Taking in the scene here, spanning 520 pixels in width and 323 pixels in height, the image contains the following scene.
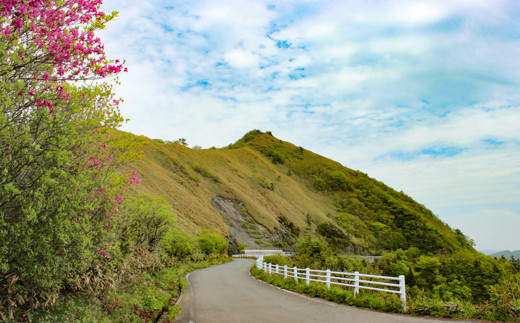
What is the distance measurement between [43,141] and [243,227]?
2734 inches

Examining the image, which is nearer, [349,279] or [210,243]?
[349,279]

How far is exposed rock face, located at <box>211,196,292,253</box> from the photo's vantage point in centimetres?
7001

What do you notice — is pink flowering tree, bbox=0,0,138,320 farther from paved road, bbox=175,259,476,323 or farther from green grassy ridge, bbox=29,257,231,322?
paved road, bbox=175,259,476,323

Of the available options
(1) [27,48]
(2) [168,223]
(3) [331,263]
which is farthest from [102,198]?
(3) [331,263]

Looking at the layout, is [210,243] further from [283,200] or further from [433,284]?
[283,200]

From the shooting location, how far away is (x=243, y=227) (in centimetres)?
7306

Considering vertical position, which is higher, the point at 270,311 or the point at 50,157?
the point at 50,157

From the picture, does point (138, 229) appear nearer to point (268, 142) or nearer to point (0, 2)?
point (0, 2)

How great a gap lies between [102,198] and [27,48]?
10.2 ft

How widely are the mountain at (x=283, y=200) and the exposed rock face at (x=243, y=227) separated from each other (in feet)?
0.78

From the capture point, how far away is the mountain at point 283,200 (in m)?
66.6

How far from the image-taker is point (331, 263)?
3041 cm

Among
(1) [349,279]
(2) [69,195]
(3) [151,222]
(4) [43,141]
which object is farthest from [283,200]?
(4) [43,141]

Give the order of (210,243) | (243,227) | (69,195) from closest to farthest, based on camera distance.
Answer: (69,195)
(210,243)
(243,227)
